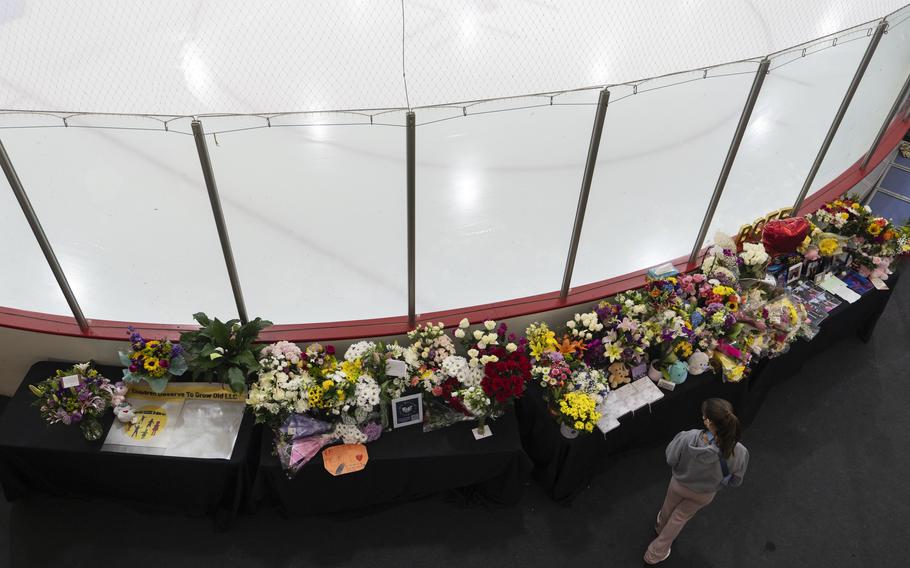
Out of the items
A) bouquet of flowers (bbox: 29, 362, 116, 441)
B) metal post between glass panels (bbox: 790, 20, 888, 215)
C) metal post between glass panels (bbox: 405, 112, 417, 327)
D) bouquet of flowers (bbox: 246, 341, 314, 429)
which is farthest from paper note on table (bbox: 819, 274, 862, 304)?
bouquet of flowers (bbox: 29, 362, 116, 441)

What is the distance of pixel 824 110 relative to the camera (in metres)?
4.91

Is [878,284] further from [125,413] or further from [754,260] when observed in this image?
[125,413]

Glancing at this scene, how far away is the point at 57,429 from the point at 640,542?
2.97 m

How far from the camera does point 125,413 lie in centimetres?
311

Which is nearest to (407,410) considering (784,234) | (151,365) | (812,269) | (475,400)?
(475,400)

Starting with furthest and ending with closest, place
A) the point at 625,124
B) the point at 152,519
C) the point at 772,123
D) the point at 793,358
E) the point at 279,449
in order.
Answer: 1. the point at 772,123
2. the point at 625,124
3. the point at 793,358
4. the point at 152,519
5. the point at 279,449

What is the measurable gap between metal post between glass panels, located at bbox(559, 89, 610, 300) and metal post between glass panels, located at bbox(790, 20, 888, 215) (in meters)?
1.66

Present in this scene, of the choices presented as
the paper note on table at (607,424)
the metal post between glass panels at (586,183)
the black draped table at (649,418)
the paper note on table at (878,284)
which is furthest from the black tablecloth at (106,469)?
the paper note on table at (878,284)

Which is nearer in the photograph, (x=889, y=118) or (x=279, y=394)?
(x=279, y=394)

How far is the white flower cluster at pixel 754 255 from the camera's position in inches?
147

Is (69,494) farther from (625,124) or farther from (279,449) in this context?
(625,124)

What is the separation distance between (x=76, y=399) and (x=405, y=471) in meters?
1.60

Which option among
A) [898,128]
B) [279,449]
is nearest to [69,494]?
[279,449]

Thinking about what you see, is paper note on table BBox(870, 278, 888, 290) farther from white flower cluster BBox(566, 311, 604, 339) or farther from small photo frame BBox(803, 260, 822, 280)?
white flower cluster BBox(566, 311, 604, 339)
